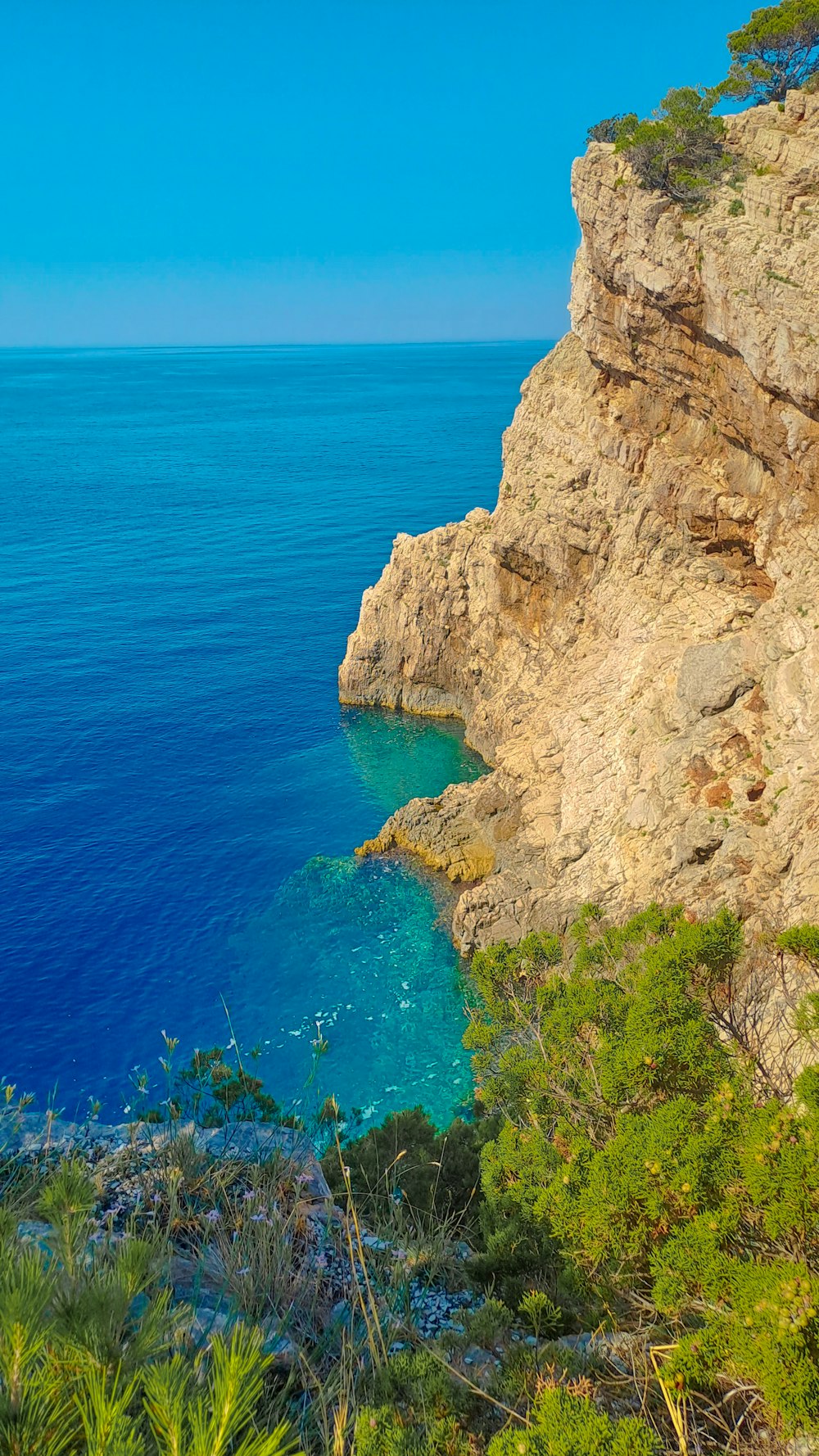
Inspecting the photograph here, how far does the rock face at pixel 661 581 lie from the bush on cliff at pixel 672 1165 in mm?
10676

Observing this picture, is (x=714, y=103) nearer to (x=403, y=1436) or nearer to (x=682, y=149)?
(x=682, y=149)

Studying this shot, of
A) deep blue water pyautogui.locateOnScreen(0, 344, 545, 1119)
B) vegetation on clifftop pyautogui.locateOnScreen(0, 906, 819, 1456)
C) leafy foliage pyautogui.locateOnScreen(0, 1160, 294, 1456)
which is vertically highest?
leafy foliage pyautogui.locateOnScreen(0, 1160, 294, 1456)

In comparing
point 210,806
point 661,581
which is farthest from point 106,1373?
point 210,806

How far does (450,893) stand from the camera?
3603 cm

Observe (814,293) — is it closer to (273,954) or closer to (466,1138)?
(466,1138)

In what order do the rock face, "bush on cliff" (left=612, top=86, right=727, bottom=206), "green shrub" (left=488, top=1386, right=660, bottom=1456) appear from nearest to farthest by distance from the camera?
"green shrub" (left=488, top=1386, right=660, bottom=1456)
the rock face
"bush on cliff" (left=612, top=86, right=727, bottom=206)

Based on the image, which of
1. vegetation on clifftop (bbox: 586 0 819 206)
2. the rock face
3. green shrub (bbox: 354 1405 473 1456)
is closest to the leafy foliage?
green shrub (bbox: 354 1405 473 1456)

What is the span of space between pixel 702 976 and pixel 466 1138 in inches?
252

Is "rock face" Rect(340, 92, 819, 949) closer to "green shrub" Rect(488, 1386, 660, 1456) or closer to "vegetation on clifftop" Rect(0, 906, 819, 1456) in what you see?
"vegetation on clifftop" Rect(0, 906, 819, 1456)

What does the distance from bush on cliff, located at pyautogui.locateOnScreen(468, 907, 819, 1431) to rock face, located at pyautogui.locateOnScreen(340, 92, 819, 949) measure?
10676mm

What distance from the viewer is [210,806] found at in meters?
42.4

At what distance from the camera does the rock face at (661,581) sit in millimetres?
25375

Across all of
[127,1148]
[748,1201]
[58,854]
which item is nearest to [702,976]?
[748,1201]

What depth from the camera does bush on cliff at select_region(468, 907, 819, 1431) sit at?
8141 mm
